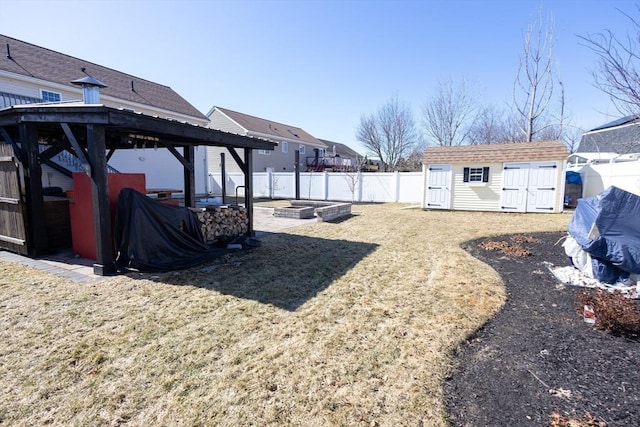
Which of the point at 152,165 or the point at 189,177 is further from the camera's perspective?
the point at 152,165

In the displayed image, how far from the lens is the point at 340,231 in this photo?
8.70 m

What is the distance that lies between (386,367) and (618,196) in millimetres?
4833

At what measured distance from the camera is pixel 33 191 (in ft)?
17.5

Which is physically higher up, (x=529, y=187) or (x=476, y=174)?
(x=476, y=174)

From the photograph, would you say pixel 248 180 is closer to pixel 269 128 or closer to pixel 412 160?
pixel 269 128

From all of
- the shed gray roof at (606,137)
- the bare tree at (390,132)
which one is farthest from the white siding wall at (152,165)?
the bare tree at (390,132)

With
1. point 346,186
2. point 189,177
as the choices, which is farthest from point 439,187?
point 189,177

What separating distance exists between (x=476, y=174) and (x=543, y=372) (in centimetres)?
1238

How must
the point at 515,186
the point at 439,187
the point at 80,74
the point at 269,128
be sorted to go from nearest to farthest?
the point at 515,186
the point at 439,187
the point at 80,74
the point at 269,128

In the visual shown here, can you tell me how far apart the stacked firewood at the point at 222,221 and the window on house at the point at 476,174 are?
10.3 metres

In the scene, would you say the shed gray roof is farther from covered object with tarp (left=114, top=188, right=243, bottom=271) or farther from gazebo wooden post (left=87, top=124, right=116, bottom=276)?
gazebo wooden post (left=87, top=124, right=116, bottom=276)

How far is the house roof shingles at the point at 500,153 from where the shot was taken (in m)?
12.2

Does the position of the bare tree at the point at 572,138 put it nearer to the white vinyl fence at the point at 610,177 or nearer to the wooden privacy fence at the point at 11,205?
the white vinyl fence at the point at 610,177

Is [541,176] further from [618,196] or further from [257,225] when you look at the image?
[257,225]
